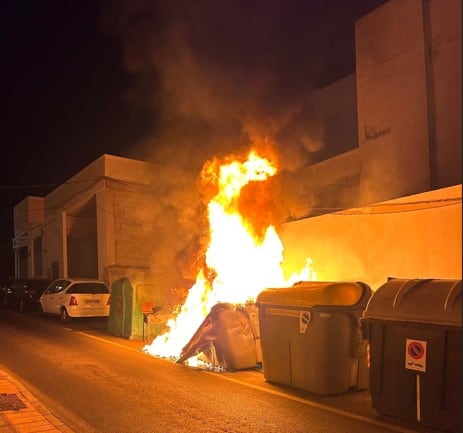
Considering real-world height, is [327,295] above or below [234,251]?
below

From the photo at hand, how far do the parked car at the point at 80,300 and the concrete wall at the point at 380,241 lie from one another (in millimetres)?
5852

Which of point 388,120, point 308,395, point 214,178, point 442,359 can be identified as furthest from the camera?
point 388,120

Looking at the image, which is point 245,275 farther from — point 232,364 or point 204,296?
point 232,364

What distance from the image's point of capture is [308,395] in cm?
689

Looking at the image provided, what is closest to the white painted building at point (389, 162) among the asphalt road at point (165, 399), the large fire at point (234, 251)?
the large fire at point (234, 251)

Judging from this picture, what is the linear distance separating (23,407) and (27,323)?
429 inches

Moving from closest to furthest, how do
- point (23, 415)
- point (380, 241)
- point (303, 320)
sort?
point (23, 415) < point (303, 320) < point (380, 241)

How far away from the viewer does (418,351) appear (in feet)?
17.5

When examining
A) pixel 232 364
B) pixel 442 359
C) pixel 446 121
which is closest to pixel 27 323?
pixel 232 364

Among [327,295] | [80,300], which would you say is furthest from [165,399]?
[80,300]

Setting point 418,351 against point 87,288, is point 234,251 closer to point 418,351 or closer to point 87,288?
point 87,288

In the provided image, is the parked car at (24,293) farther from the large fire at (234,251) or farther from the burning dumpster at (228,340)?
the burning dumpster at (228,340)

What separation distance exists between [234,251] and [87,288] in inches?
232

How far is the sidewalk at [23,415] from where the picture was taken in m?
5.05
